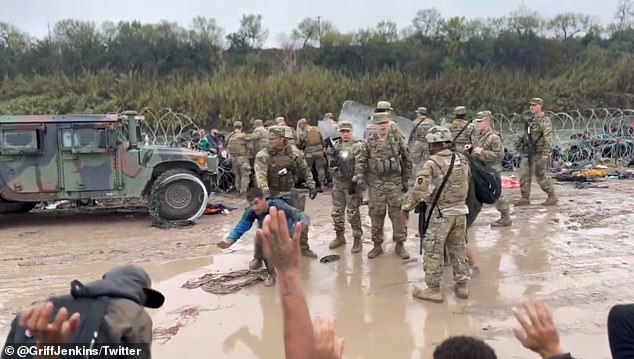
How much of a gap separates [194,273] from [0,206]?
4.89 m

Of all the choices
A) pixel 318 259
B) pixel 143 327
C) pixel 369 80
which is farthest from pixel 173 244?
pixel 369 80

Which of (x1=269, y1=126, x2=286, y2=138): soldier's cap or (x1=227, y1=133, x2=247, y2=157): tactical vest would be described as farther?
(x1=227, y1=133, x2=247, y2=157): tactical vest

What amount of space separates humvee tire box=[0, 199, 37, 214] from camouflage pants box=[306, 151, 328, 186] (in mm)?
4741

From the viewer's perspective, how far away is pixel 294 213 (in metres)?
6.07

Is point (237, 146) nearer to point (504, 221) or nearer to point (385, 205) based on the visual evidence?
point (504, 221)

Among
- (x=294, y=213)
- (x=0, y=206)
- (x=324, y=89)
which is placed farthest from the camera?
(x=324, y=89)

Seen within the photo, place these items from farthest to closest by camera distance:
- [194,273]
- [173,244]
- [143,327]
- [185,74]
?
[185,74] → [173,244] → [194,273] → [143,327]

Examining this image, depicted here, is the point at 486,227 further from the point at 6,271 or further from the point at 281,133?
the point at 6,271

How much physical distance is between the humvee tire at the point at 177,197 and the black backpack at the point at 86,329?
714cm

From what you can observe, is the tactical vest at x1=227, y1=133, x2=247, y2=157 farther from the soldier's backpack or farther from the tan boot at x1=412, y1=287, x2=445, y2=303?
the soldier's backpack

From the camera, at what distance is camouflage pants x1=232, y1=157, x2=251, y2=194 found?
11828 millimetres

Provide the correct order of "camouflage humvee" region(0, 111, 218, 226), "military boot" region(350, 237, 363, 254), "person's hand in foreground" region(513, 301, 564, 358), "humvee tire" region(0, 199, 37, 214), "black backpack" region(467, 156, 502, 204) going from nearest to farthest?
"person's hand in foreground" region(513, 301, 564, 358) → "black backpack" region(467, 156, 502, 204) → "military boot" region(350, 237, 363, 254) → "camouflage humvee" region(0, 111, 218, 226) → "humvee tire" region(0, 199, 37, 214)

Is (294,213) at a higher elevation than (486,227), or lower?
higher

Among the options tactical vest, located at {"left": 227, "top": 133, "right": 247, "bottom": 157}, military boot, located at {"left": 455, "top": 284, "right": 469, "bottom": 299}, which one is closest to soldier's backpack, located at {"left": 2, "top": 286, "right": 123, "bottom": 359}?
military boot, located at {"left": 455, "top": 284, "right": 469, "bottom": 299}
